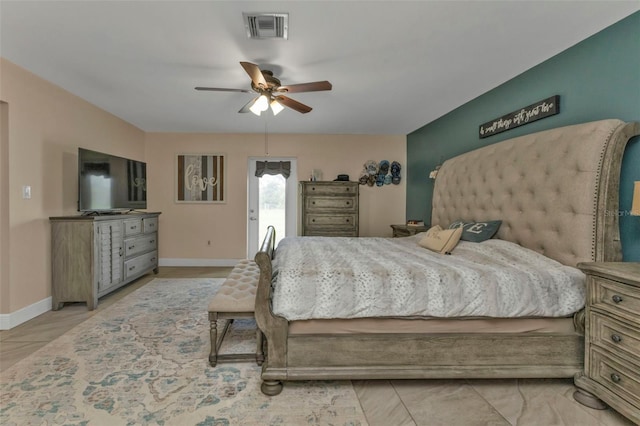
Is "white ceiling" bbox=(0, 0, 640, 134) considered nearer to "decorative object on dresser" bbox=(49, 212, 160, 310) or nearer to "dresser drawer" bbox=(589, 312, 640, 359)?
"decorative object on dresser" bbox=(49, 212, 160, 310)

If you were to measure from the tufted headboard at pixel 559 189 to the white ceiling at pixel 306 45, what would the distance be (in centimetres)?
74

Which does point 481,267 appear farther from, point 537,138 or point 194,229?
point 194,229

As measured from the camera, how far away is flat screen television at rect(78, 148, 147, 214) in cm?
336

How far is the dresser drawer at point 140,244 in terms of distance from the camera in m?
3.90

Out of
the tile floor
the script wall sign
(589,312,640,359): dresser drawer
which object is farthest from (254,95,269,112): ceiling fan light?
(589,312,640,359): dresser drawer

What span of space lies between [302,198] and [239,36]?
2879mm

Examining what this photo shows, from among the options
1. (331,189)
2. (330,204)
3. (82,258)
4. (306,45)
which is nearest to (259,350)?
(306,45)

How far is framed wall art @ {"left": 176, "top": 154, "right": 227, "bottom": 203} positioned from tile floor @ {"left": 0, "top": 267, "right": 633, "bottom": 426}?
3.47m

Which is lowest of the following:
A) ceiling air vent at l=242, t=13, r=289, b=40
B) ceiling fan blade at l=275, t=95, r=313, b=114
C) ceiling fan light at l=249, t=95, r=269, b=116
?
ceiling fan light at l=249, t=95, r=269, b=116

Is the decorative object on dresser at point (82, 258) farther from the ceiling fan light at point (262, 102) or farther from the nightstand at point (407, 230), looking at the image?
the nightstand at point (407, 230)

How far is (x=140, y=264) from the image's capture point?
4.22m

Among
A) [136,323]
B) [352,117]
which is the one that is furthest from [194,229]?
[352,117]

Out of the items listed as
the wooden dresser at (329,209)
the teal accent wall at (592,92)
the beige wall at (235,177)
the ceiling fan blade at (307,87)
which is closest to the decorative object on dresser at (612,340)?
the teal accent wall at (592,92)

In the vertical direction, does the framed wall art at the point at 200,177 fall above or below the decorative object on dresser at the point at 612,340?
above
